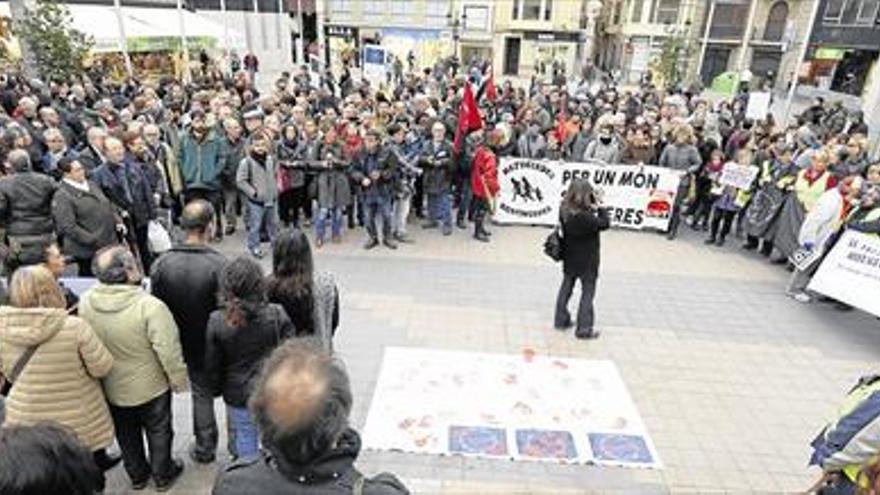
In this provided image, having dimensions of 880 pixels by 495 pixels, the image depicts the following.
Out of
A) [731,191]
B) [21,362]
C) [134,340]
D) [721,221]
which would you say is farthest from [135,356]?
[721,221]

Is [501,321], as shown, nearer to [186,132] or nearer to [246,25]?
[186,132]

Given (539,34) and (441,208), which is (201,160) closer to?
(441,208)

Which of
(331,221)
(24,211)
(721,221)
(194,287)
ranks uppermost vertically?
(194,287)

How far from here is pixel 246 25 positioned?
123ft

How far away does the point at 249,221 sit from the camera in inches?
360

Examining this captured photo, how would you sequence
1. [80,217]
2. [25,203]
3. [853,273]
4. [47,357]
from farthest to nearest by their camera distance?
1. [853,273]
2. [80,217]
3. [25,203]
4. [47,357]

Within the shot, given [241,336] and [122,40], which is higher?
[122,40]

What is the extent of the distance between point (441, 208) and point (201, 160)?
384 cm

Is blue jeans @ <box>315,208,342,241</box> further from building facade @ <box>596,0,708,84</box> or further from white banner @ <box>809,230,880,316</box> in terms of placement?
building facade @ <box>596,0,708,84</box>

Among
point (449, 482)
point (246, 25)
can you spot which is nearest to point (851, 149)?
point (449, 482)

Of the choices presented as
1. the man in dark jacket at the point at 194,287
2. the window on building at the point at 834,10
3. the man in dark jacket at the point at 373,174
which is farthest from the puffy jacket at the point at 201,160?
the window on building at the point at 834,10

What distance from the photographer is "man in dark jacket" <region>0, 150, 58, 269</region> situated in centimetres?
610

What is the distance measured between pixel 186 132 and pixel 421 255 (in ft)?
12.6

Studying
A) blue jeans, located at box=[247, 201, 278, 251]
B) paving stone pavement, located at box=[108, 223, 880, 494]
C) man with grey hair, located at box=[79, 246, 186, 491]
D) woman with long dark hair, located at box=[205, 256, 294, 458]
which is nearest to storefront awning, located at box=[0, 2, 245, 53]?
blue jeans, located at box=[247, 201, 278, 251]
